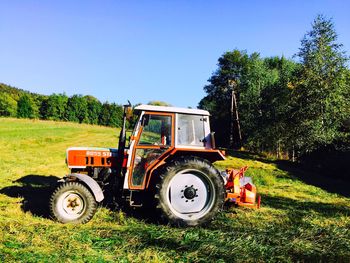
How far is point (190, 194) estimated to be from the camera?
7195mm

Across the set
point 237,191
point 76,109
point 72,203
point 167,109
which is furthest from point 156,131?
point 76,109

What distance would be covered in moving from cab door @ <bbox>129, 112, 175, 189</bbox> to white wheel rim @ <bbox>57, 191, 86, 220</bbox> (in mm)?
1027

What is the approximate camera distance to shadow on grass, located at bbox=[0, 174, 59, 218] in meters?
7.62

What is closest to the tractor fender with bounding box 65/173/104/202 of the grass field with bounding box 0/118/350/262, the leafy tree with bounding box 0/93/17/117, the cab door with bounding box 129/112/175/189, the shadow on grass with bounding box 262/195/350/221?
the grass field with bounding box 0/118/350/262

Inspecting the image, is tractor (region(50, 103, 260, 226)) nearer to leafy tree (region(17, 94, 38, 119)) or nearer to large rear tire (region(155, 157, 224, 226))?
large rear tire (region(155, 157, 224, 226))

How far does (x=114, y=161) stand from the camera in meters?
7.93

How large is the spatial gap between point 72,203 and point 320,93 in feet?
58.4

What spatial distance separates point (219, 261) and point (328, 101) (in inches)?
706

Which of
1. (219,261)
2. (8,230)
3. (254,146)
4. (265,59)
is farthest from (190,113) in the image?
(265,59)

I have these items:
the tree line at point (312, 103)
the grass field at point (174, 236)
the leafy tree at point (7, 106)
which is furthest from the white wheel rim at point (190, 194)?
the leafy tree at point (7, 106)

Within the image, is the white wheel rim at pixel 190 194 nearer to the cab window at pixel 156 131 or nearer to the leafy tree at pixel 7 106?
the cab window at pixel 156 131

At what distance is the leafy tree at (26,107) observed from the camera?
5609 centimetres

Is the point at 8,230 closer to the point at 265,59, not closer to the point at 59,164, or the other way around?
the point at 59,164

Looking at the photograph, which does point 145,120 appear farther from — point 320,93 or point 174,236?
point 320,93
